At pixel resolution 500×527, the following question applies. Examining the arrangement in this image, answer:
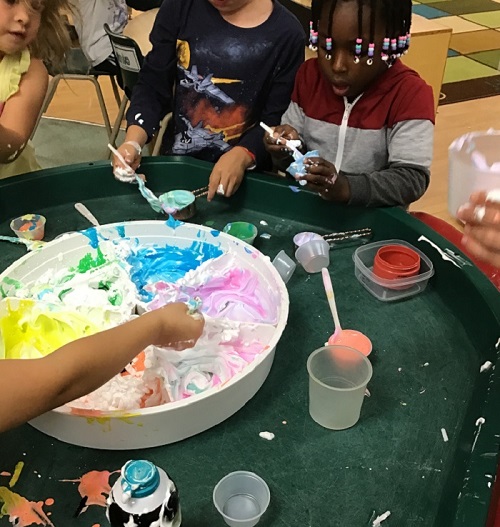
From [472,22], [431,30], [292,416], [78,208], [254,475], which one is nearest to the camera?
[254,475]

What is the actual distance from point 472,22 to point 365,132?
4.10m

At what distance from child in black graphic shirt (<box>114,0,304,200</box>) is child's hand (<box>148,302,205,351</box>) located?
0.69m

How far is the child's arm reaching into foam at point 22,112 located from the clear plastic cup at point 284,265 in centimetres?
78

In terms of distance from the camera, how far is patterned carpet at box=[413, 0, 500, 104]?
12.8 ft

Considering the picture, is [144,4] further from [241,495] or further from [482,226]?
[241,495]

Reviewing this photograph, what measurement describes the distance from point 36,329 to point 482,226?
0.82 metres

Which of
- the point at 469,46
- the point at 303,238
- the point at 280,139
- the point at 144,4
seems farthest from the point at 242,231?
the point at 469,46

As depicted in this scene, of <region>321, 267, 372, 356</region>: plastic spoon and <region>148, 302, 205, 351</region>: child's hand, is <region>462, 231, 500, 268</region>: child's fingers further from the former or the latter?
<region>148, 302, 205, 351</region>: child's hand

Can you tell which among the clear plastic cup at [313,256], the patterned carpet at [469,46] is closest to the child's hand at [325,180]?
the clear plastic cup at [313,256]

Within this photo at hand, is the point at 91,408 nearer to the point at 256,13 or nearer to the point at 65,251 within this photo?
the point at 65,251

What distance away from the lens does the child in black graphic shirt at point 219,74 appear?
166cm

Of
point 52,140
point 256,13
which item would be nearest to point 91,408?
point 256,13

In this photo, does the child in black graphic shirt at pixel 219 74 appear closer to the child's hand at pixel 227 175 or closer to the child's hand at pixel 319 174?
the child's hand at pixel 227 175

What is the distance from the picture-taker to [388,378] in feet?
3.55
